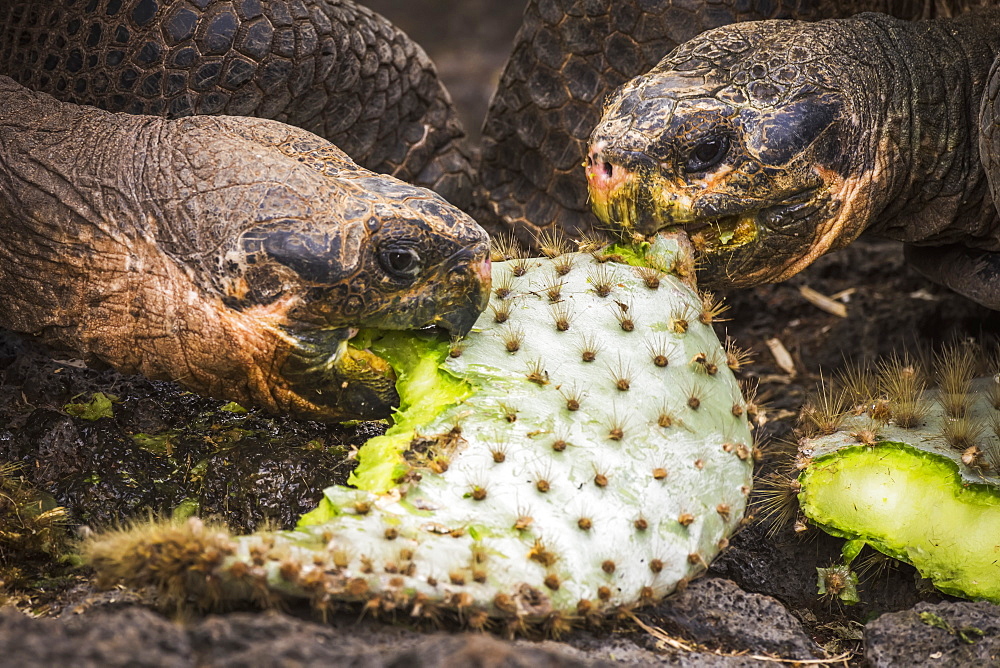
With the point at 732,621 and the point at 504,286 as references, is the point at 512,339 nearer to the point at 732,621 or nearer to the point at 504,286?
the point at 504,286

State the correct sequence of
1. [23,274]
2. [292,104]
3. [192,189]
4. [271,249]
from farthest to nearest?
[292,104] → [23,274] → [192,189] → [271,249]

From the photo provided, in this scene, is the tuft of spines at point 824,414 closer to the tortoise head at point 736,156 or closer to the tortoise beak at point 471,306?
the tortoise head at point 736,156

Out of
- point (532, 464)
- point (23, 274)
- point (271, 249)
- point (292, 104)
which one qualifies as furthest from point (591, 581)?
point (292, 104)

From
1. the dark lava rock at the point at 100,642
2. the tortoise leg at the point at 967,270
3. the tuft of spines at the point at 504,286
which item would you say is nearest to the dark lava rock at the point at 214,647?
the dark lava rock at the point at 100,642

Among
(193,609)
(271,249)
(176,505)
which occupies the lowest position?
(176,505)

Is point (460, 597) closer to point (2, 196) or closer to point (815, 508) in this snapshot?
point (815, 508)

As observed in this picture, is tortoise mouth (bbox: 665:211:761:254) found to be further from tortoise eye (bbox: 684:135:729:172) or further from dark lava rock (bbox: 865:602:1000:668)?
dark lava rock (bbox: 865:602:1000:668)
